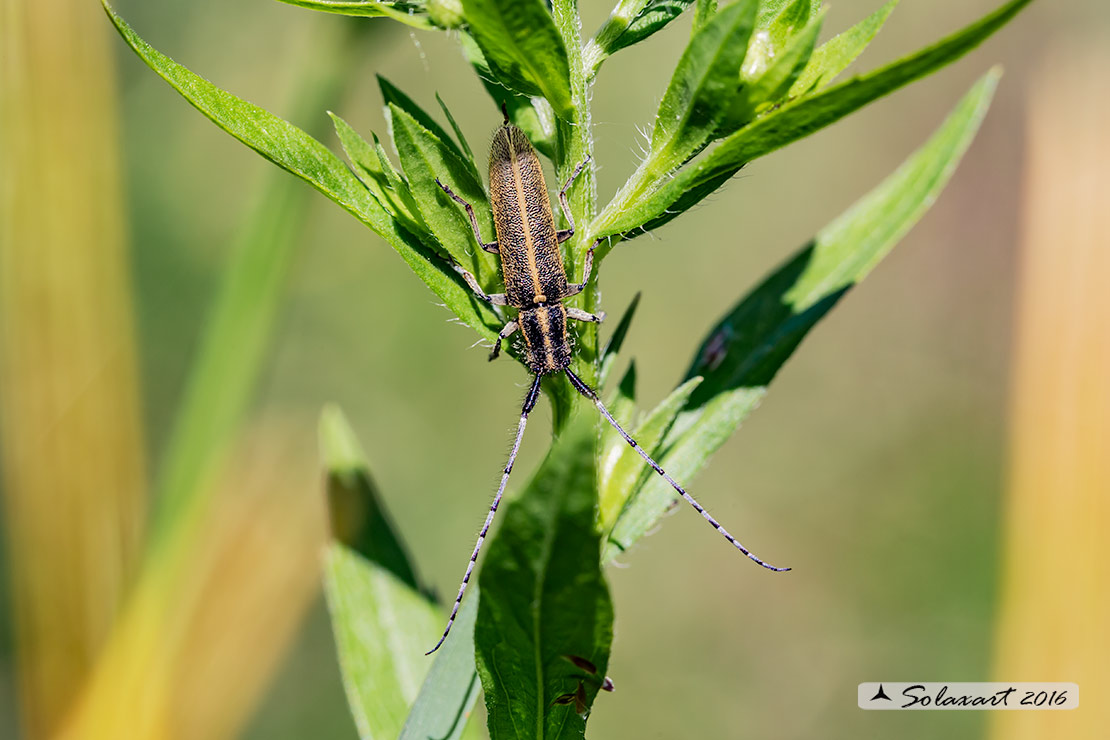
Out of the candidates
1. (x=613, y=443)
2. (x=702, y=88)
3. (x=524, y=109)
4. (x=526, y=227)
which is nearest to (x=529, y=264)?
(x=526, y=227)

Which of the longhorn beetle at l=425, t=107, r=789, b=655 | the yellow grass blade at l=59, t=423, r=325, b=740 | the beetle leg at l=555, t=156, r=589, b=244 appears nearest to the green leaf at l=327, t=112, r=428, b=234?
the longhorn beetle at l=425, t=107, r=789, b=655

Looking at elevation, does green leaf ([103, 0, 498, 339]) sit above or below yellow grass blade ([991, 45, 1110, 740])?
below

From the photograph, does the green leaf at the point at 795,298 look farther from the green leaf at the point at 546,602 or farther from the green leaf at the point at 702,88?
the green leaf at the point at 702,88

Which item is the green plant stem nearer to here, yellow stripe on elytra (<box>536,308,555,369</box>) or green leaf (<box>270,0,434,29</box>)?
yellow stripe on elytra (<box>536,308,555,369</box>)

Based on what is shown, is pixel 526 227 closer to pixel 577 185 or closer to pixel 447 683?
pixel 577 185

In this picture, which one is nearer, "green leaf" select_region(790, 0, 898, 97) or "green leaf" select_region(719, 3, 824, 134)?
"green leaf" select_region(719, 3, 824, 134)

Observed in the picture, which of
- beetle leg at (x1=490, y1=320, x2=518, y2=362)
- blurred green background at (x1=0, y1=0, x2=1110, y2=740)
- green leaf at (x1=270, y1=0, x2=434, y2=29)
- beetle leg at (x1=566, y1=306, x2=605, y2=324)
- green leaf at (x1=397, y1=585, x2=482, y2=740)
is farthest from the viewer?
blurred green background at (x1=0, y1=0, x2=1110, y2=740)

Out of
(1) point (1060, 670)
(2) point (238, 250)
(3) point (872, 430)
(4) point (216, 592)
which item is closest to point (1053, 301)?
(1) point (1060, 670)

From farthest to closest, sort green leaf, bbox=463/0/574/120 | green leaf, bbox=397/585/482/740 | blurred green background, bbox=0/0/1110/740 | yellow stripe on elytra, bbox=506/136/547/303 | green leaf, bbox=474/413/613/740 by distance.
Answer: blurred green background, bbox=0/0/1110/740
yellow stripe on elytra, bbox=506/136/547/303
green leaf, bbox=397/585/482/740
green leaf, bbox=463/0/574/120
green leaf, bbox=474/413/613/740
